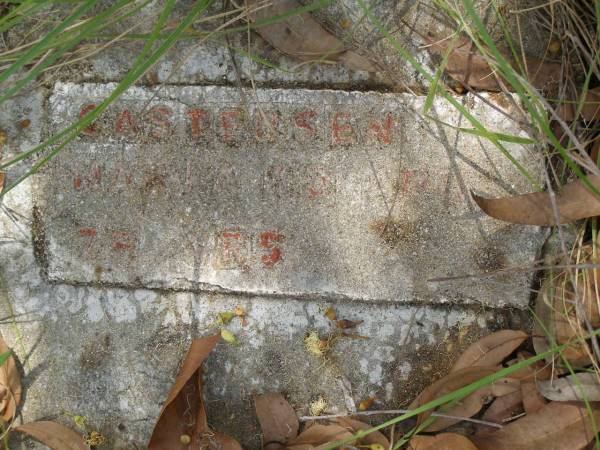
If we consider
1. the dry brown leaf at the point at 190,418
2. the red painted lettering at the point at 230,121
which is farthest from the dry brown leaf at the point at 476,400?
the red painted lettering at the point at 230,121

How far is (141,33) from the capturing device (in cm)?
176

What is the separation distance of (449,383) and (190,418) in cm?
73

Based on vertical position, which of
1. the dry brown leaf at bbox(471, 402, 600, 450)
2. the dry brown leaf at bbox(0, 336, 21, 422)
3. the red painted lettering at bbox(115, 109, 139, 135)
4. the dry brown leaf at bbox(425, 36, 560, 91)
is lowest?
the dry brown leaf at bbox(471, 402, 600, 450)

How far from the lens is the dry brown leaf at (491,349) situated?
1636 mm

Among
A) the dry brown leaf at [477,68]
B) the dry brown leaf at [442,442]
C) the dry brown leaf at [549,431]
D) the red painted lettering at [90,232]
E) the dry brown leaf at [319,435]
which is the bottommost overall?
the dry brown leaf at [549,431]

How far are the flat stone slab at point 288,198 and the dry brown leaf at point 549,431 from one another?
316 mm

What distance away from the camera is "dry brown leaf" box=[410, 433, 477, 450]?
5.16 ft

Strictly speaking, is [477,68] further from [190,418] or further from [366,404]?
[190,418]

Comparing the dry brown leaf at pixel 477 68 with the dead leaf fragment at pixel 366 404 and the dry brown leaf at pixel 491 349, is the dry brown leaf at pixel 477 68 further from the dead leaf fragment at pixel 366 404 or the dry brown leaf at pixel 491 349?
the dead leaf fragment at pixel 366 404

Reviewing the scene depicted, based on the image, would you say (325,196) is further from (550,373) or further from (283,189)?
(550,373)

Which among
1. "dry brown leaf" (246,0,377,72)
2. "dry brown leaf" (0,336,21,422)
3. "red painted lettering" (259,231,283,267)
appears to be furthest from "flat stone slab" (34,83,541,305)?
"dry brown leaf" (0,336,21,422)

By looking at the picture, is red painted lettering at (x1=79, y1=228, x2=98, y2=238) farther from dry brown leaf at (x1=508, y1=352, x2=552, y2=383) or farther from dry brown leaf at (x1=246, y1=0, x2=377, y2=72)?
dry brown leaf at (x1=508, y1=352, x2=552, y2=383)

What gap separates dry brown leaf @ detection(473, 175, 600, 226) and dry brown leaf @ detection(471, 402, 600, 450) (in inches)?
19.7

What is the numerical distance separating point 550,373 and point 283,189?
2.96 feet
